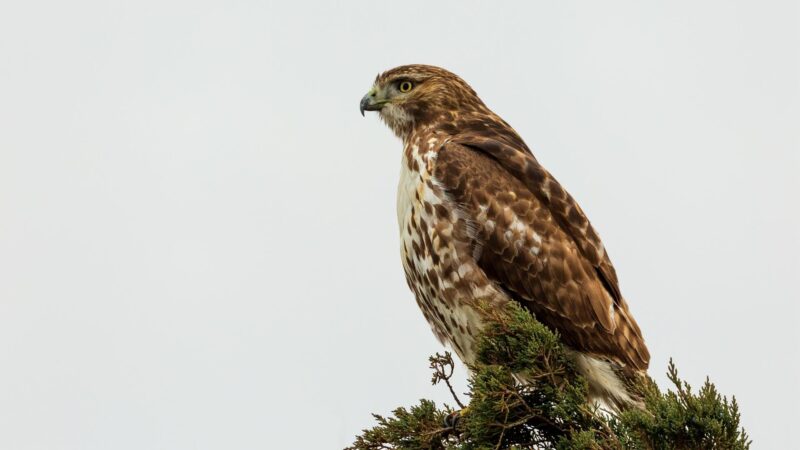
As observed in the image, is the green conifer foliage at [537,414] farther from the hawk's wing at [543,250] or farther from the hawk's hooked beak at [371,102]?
the hawk's hooked beak at [371,102]

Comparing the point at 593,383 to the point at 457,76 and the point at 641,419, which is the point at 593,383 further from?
the point at 457,76

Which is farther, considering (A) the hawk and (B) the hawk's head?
(B) the hawk's head

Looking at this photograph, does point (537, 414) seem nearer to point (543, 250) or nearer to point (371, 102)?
point (543, 250)

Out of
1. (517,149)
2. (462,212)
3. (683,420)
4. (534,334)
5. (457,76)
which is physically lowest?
(683,420)

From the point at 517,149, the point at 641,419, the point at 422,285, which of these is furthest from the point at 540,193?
the point at 641,419

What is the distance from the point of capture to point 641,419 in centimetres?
580

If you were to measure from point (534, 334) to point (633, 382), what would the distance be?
51.1 inches

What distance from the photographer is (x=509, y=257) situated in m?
7.70

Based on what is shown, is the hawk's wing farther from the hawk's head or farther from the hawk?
the hawk's head

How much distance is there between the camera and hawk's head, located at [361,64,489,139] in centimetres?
893

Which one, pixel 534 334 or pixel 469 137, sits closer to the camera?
A: pixel 534 334

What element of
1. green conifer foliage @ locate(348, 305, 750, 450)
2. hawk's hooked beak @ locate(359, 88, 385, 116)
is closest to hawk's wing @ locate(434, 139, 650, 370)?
green conifer foliage @ locate(348, 305, 750, 450)

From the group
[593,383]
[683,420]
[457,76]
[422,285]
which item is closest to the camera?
[683,420]

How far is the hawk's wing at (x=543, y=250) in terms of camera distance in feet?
25.0
